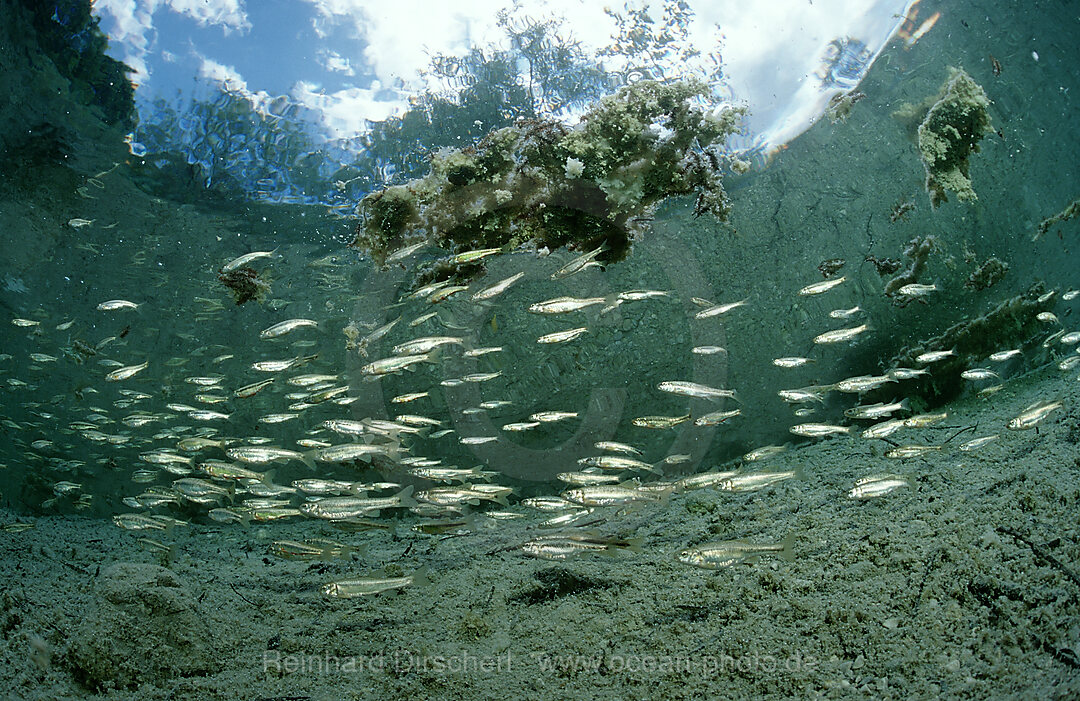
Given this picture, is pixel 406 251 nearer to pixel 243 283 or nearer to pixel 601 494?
pixel 601 494

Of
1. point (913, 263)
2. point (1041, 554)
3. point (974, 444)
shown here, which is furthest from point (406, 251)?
point (913, 263)

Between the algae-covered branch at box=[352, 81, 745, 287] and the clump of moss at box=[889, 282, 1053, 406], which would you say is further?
the clump of moss at box=[889, 282, 1053, 406]

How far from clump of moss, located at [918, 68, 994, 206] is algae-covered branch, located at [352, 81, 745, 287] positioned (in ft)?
15.4

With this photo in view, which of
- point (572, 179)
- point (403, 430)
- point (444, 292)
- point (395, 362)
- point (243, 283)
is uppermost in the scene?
point (243, 283)

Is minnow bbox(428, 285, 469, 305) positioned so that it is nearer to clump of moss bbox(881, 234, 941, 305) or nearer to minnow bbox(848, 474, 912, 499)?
minnow bbox(848, 474, 912, 499)

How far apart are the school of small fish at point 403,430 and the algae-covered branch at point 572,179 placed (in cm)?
62

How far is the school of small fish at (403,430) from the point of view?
18.0 ft

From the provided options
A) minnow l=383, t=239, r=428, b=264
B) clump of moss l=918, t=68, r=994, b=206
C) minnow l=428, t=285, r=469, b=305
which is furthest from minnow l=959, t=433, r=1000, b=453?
minnow l=383, t=239, r=428, b=264

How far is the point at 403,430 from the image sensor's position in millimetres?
6348

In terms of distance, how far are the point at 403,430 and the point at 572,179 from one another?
4.00m

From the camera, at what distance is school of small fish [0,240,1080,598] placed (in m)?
5.48

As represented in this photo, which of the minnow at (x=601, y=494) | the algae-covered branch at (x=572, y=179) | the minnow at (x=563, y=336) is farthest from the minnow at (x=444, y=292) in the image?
the minnow at (x=601, y=494)

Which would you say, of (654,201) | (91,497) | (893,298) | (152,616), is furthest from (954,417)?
(91,497)

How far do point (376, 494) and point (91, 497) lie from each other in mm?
9787
